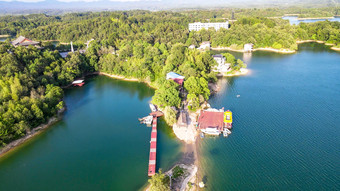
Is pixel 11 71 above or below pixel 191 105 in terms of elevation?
above

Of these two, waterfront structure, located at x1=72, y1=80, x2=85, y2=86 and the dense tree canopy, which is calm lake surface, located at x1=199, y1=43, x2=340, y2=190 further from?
waterfront structure, located at x1=72, y1=80, x2=85, y2=86

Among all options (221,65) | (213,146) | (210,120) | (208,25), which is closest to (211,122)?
(210,120)

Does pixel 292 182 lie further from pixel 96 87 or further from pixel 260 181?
pixel 96 87

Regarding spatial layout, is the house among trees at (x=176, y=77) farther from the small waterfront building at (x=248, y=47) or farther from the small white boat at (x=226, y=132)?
the small waterfront building at (x=248, y=47)

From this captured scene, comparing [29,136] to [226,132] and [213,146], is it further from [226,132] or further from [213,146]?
[226,132]

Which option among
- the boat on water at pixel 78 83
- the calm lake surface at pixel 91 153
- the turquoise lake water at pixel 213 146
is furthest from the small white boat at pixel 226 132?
the boat on water at pixel 78 83

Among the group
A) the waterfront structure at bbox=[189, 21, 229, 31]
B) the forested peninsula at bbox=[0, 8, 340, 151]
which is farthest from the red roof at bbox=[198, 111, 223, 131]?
the waterfront structure at bbox=[189, 21, 229, 31]

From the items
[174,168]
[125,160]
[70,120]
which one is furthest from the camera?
[70,120]

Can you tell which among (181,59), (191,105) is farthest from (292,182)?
(181,59)
